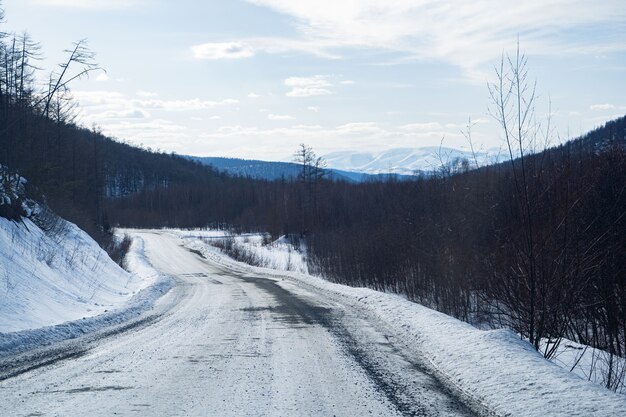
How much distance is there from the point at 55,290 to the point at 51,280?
1.10 metres

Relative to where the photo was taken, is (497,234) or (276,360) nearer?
(276,360)

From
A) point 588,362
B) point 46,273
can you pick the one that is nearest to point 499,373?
point 588,362

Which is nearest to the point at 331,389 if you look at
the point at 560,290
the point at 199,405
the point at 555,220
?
the point at 199,405

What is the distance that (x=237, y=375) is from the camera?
7.13 metres

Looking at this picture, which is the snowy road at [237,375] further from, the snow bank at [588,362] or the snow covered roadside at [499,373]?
the snow bank at [588,362]

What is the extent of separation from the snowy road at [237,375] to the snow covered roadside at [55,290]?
3.52 ft

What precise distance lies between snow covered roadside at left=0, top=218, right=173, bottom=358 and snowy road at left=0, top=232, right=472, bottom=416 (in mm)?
1072

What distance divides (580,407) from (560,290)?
14.2 feet

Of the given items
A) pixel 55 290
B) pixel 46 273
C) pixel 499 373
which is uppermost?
pixel 46 273

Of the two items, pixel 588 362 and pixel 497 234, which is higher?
→ pixel 497 234

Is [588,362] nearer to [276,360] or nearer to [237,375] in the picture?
[276,360]

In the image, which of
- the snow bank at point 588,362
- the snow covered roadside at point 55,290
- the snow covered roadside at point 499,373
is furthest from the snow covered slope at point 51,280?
the snow bank at point 588,362

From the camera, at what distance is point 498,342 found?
8.34 m

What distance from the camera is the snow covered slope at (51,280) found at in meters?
11.2
